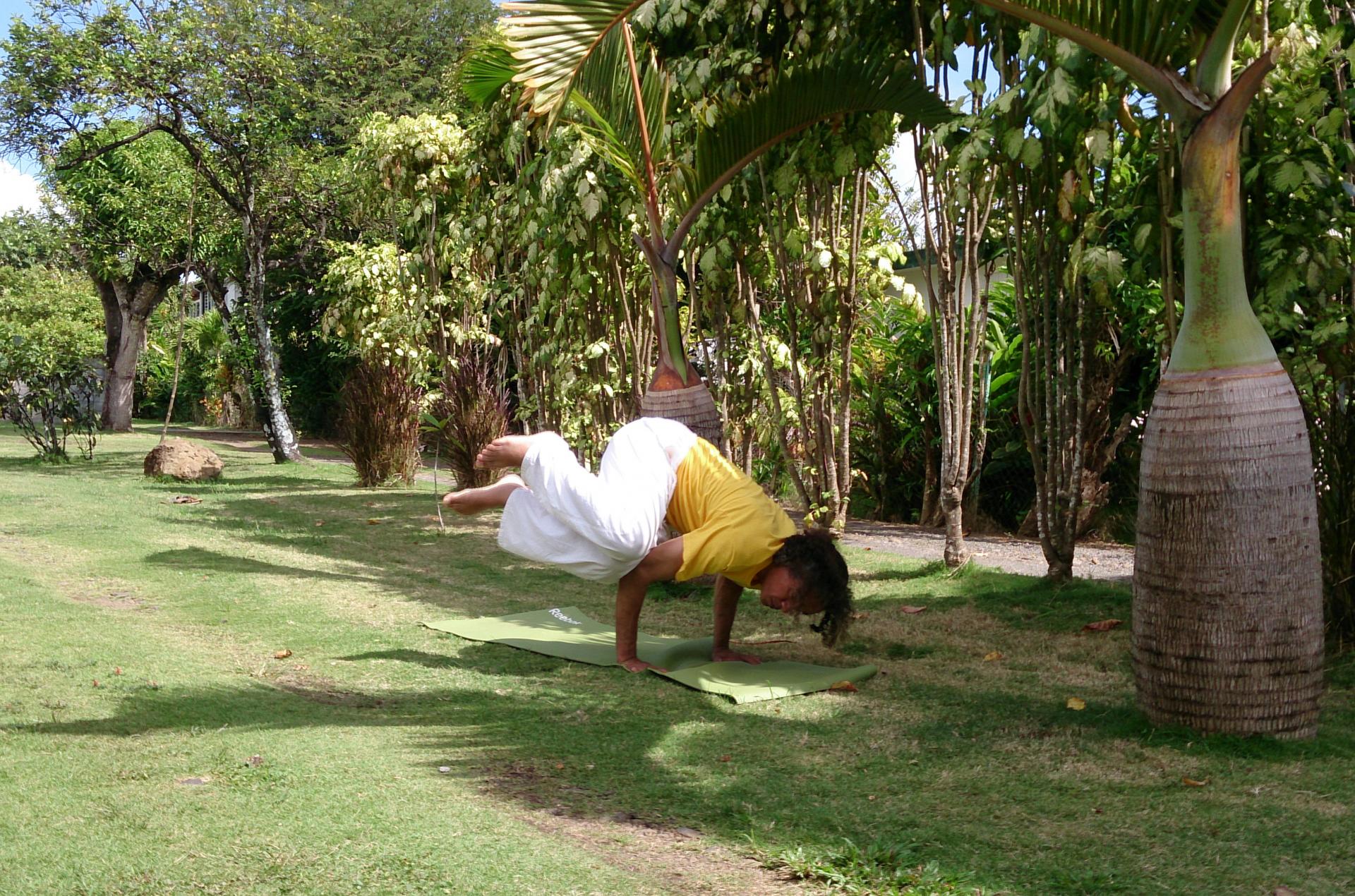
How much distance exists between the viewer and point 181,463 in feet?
49.2

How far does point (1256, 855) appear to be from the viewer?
3.18m

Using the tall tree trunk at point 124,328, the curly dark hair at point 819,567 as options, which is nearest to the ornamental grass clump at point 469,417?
the curly dark hair at point 819,567

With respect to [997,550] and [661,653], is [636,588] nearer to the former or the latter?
[661,653]

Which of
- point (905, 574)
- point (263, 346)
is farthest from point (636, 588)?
point (263, 346)

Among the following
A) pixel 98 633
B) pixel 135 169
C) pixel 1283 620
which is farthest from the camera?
pixel 135 169

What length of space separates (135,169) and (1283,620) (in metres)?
25.1

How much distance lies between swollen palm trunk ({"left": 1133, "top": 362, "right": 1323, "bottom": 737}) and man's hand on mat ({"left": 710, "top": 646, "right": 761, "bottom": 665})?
1.95m

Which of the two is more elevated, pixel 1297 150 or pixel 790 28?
pixel 790 28

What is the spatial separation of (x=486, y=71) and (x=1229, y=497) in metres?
5.70

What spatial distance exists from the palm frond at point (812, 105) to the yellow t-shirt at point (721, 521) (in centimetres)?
207

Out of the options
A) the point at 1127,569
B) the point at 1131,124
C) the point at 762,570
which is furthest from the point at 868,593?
the point at 1131,124

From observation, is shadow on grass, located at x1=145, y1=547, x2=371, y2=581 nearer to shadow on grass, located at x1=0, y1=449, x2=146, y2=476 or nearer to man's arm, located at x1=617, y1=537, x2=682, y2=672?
man's arm, located at x1=617, y1=537, x2=682, y2=672

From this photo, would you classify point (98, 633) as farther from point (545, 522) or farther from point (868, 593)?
point (868, 593)

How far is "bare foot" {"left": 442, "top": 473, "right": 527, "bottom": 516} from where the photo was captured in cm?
532
